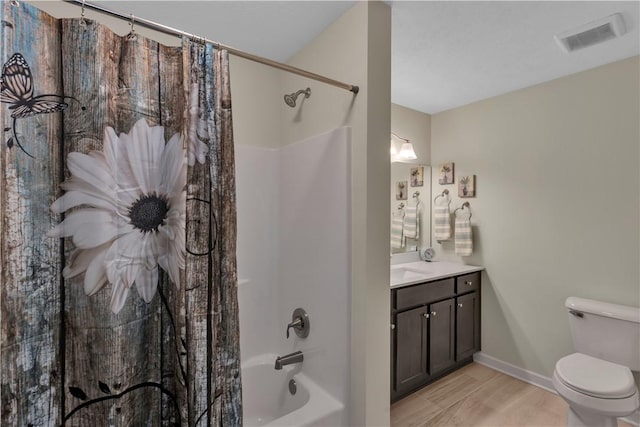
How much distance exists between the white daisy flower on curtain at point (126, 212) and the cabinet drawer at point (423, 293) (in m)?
1.63

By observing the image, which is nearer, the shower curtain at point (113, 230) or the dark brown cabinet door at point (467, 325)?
the shower curtain at point (113, 230)

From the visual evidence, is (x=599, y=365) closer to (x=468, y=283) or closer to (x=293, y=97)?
(x=468, y=283)

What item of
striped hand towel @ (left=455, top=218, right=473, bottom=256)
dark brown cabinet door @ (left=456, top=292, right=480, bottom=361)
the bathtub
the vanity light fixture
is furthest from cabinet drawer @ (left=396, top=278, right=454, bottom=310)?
the vanity light fixture

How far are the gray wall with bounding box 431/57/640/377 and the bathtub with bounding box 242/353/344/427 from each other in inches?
76.5

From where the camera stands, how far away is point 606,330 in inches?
77.4

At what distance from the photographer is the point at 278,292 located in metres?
2.08

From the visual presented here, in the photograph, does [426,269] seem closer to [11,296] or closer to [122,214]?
[122,214]

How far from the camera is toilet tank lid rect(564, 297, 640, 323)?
189cm

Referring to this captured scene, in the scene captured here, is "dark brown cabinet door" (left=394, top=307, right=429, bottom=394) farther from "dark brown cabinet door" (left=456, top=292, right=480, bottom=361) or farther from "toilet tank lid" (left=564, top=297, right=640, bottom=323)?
"toilet tank lid" (left=564, top=297, right=640, bottom=323)

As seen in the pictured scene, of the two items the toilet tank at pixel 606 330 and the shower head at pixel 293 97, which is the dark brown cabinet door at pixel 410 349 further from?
the shower head at pixel 293 97

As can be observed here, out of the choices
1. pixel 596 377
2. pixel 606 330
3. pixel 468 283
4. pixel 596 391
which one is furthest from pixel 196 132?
pixel 606 330

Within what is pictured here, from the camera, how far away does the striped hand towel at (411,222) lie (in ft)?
9.86

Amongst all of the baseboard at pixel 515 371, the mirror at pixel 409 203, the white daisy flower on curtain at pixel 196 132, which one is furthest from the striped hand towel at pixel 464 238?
the white daisy flower on curtain at pixel 196 132

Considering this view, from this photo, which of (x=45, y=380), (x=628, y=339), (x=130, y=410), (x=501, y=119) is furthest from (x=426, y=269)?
(x=45, y=380)
